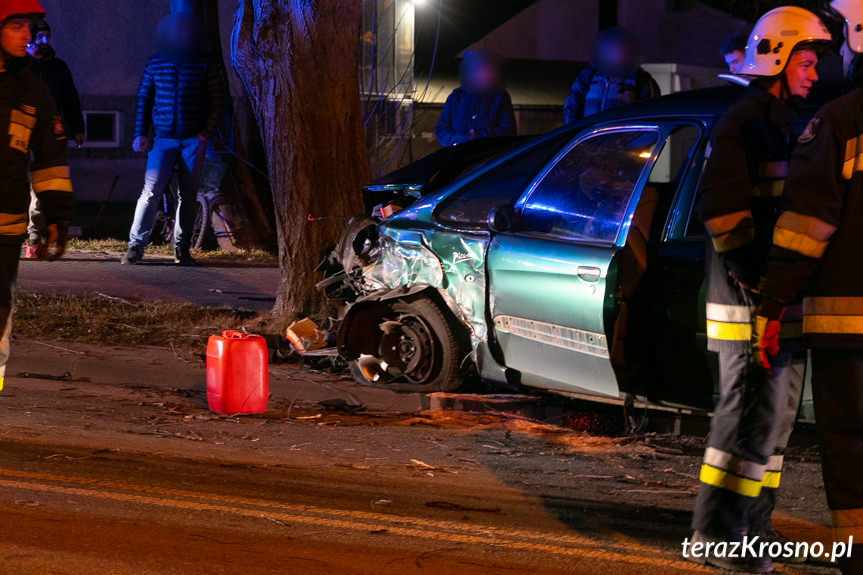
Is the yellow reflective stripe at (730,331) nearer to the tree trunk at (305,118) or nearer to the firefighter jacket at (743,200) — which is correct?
the firefighter jacket at (743,200)

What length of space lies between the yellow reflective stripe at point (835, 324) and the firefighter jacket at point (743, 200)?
0.28 metres

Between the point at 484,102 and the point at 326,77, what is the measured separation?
176cm

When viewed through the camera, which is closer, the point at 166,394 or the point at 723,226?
the point at 723,226

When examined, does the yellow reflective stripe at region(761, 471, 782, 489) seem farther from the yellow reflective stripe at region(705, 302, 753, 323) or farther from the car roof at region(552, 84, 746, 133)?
the car roof at region(552, 84, 746, 133)

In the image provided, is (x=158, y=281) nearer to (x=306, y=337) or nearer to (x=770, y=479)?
(x=306, y=337)

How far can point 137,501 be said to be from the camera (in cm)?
509

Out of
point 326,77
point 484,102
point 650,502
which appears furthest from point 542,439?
point 484,102

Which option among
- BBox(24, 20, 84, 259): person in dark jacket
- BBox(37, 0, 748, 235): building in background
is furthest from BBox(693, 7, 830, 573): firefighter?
BBox(37, 0, 748, 235): building in background

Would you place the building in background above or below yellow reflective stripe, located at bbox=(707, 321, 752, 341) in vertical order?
above

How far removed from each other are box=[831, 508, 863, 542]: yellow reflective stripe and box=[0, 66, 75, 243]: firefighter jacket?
371 cm

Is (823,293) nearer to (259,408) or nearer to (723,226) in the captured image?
(723,226)

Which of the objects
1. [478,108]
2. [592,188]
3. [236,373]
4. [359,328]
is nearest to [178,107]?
[478,108]

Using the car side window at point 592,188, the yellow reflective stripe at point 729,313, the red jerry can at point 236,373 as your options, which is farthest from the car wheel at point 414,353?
the yellow reflective stripe at point 729,313

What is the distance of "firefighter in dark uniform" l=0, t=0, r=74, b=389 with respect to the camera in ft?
18.3
